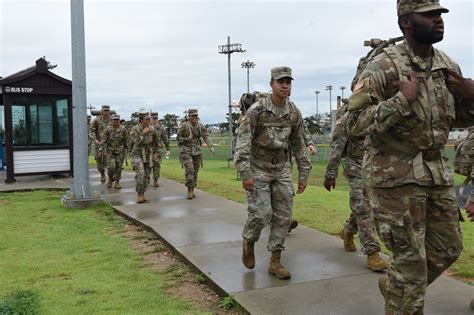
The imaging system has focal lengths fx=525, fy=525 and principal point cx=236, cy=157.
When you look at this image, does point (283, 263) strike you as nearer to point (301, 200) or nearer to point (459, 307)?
point (459, 307)

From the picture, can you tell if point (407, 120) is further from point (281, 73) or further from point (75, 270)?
point (75, 270)

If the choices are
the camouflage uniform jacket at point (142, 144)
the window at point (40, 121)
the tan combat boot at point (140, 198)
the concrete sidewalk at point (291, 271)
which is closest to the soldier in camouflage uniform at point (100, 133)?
the window at point (40, 121)

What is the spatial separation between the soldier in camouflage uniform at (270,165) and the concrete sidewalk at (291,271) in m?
0.28

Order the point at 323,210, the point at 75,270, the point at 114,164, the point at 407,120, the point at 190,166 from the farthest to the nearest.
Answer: the point at 114,164 → the point at 190,166 → the point at 323,210 → the point at 75,270 → the point at 407,120

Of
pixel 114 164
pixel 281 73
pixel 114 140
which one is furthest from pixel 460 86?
pixel 114 140

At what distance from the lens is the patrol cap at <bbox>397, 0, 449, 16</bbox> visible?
9.95 feet

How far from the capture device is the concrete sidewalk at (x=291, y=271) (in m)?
4.14

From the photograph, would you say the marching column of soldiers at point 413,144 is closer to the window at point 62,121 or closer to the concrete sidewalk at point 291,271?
the concrete sidewalk at point 291,271

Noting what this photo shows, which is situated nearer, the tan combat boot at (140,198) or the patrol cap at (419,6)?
the patrol cap at (419,6)

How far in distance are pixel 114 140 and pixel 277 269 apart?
9139mm

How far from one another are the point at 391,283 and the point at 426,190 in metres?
0.60

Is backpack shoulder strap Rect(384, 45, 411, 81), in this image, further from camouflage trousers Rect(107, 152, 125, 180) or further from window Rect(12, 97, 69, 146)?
window Rect(12, 97, 69, 146)

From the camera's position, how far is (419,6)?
306cm

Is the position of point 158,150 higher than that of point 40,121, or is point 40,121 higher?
point 40,121
